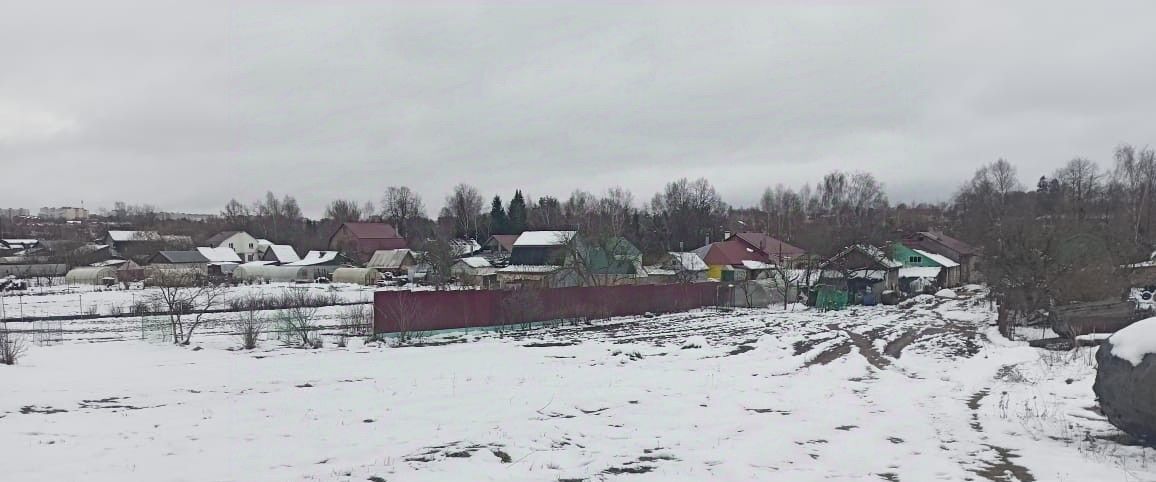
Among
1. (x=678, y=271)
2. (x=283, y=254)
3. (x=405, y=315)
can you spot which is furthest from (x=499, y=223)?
(x=405, y=315)

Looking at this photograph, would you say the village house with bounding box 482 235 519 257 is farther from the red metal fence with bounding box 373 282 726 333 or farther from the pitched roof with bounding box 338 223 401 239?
the red metal fence with bounding box 373 282 726 333

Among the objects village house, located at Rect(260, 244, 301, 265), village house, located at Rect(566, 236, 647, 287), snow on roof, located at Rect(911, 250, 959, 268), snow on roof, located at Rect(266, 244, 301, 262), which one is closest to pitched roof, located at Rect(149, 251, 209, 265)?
village house, located at Rect(260, 244, 301, 265)

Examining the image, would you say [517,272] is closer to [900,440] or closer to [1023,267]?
[1023,267]

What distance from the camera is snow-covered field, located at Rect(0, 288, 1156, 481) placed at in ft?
24.6

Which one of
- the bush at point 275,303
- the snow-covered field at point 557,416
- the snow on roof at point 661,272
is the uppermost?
the snow on roof at point 661,272

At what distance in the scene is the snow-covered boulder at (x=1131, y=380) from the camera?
23.3 feet

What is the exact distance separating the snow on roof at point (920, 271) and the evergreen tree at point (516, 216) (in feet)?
157

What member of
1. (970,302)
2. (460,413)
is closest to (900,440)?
(460,413)

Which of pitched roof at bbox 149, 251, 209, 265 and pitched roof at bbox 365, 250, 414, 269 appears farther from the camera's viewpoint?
pitched roof at bbox 365, 250, 414, 269

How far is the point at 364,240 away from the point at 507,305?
6227cm

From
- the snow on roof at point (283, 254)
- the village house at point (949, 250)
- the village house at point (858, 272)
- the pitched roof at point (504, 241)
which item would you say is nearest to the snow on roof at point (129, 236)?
the snow on roof at point (283, 254)

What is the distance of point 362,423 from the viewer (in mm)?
9617

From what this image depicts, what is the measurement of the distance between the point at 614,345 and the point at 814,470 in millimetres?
12515

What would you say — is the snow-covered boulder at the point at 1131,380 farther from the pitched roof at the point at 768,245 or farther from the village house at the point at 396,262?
the village house at the point at 396,262
